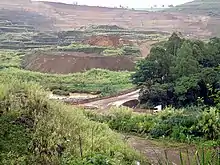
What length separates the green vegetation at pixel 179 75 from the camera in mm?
25047

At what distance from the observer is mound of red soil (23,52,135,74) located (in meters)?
48.8

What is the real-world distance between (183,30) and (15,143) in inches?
3017

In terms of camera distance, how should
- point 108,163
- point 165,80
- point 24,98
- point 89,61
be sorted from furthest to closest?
point 89,61 < point 165,80 < point 24,98 < point 108,163

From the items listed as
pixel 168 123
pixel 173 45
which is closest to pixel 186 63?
pixel 173 45

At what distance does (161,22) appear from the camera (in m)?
94.8

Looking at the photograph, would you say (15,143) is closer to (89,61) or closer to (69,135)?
(69,135)

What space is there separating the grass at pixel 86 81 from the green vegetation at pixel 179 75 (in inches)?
289

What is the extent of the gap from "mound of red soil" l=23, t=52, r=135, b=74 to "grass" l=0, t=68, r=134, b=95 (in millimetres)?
4033

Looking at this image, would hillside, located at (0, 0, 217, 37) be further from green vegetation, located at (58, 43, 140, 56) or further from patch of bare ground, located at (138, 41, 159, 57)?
green vegetation, located at (58, 43, 140, 56)

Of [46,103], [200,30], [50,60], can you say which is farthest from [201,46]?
[200,30]

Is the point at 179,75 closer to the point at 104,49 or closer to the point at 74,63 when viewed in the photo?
the point at 74,63

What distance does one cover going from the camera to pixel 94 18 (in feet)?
331

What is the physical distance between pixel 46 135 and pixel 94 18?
9126 centimetres

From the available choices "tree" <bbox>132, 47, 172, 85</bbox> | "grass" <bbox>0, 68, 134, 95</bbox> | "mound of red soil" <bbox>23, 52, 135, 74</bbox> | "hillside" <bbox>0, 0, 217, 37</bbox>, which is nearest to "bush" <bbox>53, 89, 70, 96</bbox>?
"grass" <bbox>0, 68, 134, 95</bbox>
